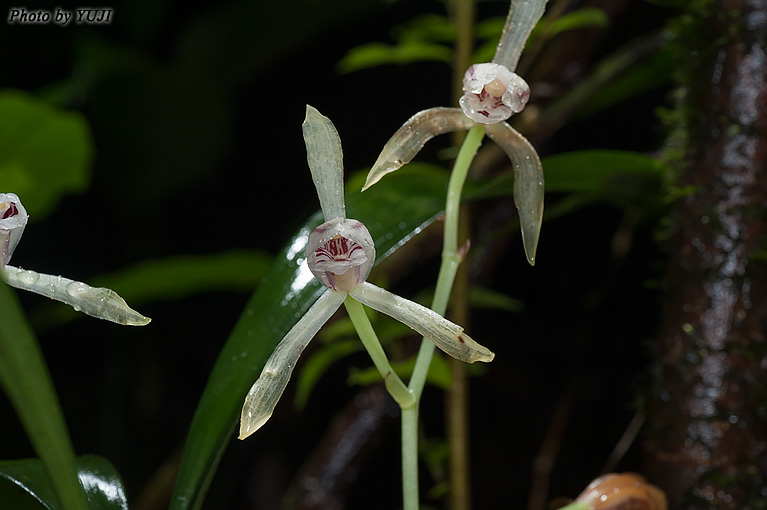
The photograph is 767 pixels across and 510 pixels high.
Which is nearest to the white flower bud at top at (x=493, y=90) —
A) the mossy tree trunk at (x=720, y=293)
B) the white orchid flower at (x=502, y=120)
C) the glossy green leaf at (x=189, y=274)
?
the white orchid flower at (x=502, y=120)

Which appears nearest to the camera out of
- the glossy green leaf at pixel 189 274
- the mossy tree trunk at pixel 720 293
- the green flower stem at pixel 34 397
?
the green flower stem at pixel 34 397

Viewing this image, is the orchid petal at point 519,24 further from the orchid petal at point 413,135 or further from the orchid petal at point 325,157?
the orchid petal at point 325,157

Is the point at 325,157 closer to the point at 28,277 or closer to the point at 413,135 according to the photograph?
the point at 413,135

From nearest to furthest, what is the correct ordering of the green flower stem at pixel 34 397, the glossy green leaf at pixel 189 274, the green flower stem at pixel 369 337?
1. the green flower stem at pixel 34 397
2. the green flower stem at pixel 369 337
3. the glossy green leaf at pixel 189 274

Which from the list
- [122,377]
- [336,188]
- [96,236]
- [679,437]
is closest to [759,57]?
[679,437]

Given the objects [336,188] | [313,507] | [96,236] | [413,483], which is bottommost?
[313,507]

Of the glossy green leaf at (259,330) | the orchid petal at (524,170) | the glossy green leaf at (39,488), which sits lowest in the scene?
the glossy green leaf at (39,488)

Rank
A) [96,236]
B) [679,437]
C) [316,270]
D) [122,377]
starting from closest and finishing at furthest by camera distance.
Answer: [316,270], [679,437], [122,377], [96,236]

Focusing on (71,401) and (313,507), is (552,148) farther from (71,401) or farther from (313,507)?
(71,401)
